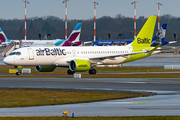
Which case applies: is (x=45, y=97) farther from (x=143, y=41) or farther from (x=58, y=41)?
(x=58, y=41)

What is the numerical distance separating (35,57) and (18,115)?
106ft

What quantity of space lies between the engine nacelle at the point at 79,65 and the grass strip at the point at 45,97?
1797 centimetres

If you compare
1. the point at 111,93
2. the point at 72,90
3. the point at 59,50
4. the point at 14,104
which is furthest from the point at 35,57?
the point at 14,104

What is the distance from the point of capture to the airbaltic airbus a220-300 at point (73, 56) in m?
50.2

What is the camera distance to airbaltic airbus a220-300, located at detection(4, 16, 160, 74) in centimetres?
5019

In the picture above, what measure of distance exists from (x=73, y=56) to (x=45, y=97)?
2664 centimetres

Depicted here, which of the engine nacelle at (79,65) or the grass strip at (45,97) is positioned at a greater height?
the engine nacelle at (79,65)

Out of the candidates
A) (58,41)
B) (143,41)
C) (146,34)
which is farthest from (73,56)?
(58,41)

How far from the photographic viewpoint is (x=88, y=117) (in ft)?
59.3

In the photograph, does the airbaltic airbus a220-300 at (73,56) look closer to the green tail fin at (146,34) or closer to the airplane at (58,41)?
the green tail fin at (146,34)

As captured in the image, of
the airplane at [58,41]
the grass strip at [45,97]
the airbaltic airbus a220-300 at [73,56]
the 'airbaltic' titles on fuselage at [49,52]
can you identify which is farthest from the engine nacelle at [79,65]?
the airplane at [58,41]

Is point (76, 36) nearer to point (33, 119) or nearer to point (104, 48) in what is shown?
point (104, 48)

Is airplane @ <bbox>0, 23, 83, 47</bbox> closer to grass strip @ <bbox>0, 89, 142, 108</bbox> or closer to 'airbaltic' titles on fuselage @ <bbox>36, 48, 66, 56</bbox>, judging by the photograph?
'airbaltic' titles on fuselage @ <bbox>36, 48, 66, 56</bbox>

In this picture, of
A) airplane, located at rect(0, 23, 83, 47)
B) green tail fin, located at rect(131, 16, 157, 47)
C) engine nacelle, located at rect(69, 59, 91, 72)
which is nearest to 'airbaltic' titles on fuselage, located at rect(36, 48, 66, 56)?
engine nacelle, located at rect(69, 59, 91, 72)
